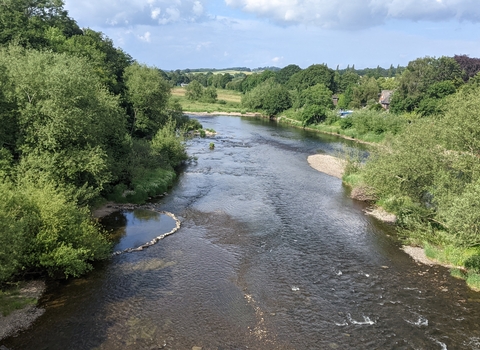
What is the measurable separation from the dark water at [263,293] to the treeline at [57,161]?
2.52 meters

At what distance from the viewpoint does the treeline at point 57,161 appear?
20.5 m

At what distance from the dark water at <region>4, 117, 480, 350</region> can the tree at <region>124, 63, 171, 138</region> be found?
2290 centimetres

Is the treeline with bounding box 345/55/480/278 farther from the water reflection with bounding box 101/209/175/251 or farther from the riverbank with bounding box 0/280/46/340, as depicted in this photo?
the riverbank with bounding box 0/280/46/340

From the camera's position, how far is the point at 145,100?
2175 inches

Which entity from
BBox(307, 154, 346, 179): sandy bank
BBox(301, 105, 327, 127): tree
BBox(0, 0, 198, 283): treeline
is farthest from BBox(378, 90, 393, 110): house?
BBox(0, 0, 198, 283): treeline

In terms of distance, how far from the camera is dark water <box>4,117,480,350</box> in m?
18.0

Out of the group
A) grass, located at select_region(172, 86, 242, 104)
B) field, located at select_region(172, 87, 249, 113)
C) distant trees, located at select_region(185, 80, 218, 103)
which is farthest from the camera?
grass, located at select_region(172, 86, 242, 104)

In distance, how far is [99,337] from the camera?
1739cm

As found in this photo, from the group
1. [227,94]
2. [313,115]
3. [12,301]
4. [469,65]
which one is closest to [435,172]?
[12,301]

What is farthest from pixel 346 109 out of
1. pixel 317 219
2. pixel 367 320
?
pixel 367 320

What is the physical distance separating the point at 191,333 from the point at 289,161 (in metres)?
40.6

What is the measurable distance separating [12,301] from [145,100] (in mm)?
40051

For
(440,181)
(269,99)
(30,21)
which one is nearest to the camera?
(440,181)

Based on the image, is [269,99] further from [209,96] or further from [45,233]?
[45,233]
